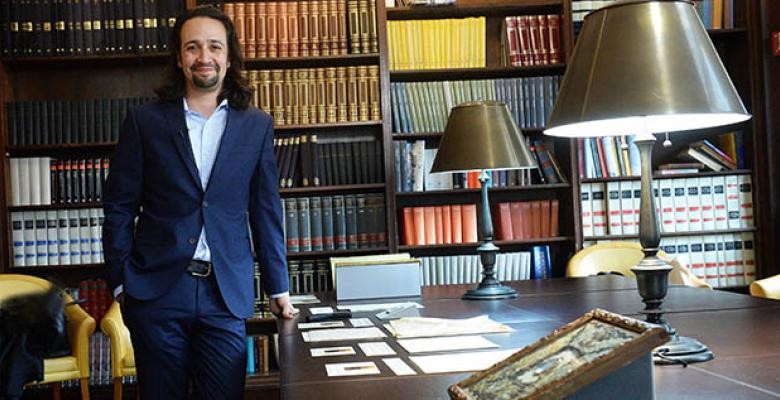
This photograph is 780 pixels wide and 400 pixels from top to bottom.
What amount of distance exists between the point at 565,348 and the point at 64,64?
411cm

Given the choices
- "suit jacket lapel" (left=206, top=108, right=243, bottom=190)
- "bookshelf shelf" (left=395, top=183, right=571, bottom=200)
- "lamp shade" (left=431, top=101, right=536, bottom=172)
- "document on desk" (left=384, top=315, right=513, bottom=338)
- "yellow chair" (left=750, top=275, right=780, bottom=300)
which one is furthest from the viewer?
"bookshelf shelf" (left=395, top=183, right=571, bottom=200)

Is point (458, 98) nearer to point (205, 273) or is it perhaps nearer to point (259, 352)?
point (259, 352)

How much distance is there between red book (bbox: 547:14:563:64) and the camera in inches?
180

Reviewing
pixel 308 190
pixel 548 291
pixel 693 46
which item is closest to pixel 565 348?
pixel 693 46

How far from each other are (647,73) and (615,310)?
997mm

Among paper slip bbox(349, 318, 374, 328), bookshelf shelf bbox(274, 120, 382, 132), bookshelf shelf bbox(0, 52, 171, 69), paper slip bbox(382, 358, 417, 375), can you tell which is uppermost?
bookshelf shelf bbox(0, 52, 171, 69)

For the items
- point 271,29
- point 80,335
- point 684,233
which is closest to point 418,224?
point 271,29

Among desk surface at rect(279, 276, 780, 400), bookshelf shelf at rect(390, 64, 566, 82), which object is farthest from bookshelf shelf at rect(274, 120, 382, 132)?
desk surface at rect(279, 276, 780, 400)

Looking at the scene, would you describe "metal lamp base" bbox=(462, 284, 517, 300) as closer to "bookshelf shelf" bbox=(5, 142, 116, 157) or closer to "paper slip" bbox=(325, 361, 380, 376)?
"paper slip" bbox=(325, 361, 380, 376)

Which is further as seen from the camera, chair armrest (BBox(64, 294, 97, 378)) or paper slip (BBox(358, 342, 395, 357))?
chair armrest (BBox(64, 294, 97, 378))

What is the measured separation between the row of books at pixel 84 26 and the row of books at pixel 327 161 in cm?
81

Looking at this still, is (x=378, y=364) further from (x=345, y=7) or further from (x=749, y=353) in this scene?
(x=345, y=7)

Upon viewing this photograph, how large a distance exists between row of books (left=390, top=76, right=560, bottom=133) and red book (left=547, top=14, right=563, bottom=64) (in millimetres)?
102

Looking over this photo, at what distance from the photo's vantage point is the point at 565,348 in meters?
0.99
